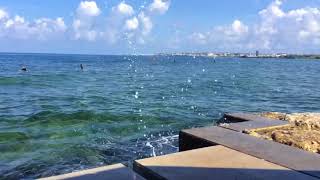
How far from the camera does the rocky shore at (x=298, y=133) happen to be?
6.74 m

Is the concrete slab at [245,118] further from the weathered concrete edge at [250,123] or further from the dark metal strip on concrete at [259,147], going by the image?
the dark metal strip on concrete at [259,147]

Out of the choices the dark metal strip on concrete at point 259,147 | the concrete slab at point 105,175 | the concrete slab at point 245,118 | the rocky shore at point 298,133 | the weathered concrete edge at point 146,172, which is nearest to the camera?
the concrete slab at point 105,175

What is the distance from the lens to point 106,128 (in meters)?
13.5

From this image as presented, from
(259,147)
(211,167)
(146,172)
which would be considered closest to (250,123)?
(259,147)

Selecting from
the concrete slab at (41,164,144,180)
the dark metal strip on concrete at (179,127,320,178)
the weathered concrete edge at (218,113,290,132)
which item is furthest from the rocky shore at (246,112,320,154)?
the concrete slab at (41,164,144,180)

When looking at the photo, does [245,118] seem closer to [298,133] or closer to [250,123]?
[250,123]

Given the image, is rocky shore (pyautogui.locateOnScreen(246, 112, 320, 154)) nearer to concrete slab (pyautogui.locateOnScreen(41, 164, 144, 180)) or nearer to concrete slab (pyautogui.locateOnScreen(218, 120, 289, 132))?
concrete slab (pyautogui.locateOnScreen(218, 120, 289, 132))

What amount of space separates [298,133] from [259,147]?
1509mm

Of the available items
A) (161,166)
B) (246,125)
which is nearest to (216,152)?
(161,166)

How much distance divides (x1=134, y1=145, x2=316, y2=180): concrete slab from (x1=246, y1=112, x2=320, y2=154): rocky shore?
1430 millimetres

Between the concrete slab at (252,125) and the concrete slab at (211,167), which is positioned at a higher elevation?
the concrete slab at (211,167)

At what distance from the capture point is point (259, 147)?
626cm

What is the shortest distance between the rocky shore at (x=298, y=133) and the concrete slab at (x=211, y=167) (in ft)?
4.69

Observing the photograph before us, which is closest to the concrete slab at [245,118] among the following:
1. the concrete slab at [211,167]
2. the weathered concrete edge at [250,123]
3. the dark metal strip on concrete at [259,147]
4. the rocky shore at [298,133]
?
the weathered concrete edge at [250,123]
